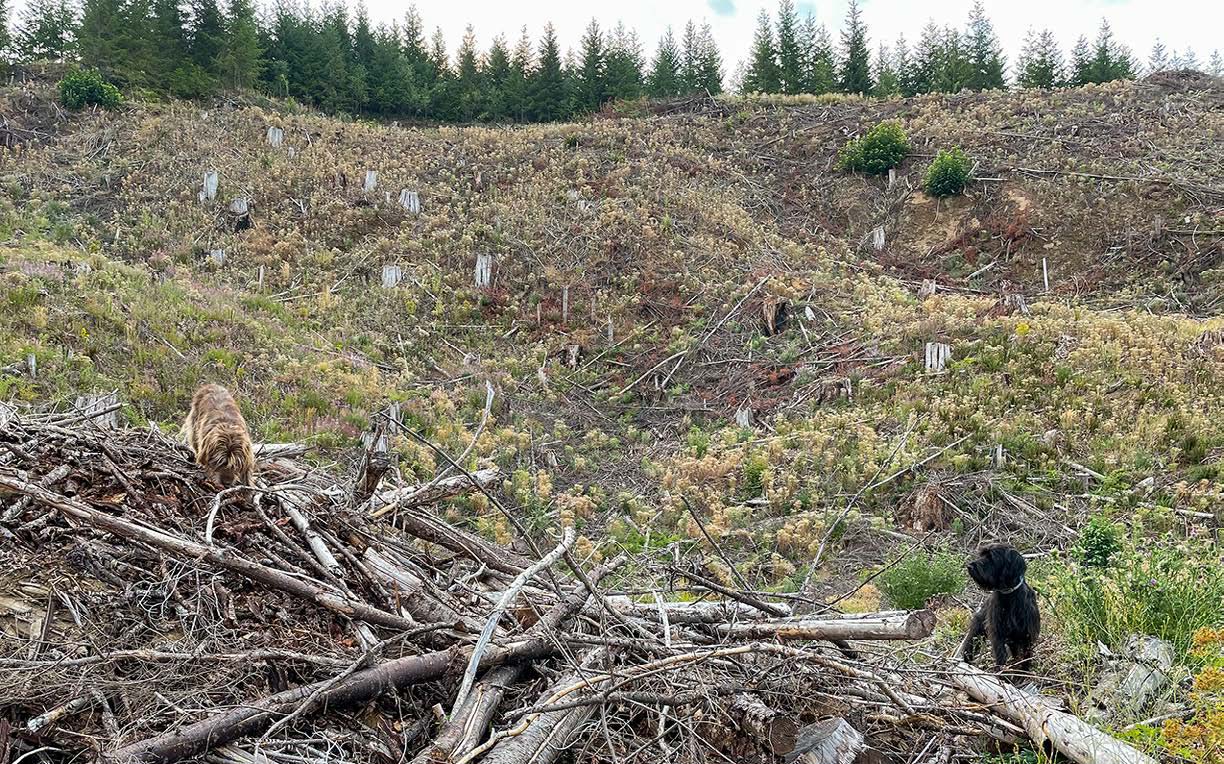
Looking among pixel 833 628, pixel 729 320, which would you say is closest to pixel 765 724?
pixel 833 628

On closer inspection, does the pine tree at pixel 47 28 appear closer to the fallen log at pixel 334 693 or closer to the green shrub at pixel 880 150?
the green shrub at pixel 880 150

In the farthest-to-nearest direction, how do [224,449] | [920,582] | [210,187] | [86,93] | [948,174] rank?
[86,93] → [210,187] → [948,174] → [920,582] → [224,449]

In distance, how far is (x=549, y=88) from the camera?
127 ft

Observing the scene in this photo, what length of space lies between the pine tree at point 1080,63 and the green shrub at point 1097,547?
3560 centimetres

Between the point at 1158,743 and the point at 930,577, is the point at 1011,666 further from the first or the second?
the point at 930,577

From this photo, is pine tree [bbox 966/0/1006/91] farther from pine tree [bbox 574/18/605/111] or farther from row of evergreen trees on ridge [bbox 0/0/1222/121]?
pine tree [bbox 574/18/605/111]

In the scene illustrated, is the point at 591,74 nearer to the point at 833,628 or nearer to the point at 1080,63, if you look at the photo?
the point at 1080,63

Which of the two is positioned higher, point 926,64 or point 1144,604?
point 926,64

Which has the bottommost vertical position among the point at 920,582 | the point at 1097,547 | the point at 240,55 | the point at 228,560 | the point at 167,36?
the point at 920,582

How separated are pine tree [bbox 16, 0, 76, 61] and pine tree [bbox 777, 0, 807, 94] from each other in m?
32.5

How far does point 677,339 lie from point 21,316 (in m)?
11.2

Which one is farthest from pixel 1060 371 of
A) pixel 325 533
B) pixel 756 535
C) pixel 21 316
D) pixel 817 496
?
pixel 21 316

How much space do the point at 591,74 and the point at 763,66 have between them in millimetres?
8448

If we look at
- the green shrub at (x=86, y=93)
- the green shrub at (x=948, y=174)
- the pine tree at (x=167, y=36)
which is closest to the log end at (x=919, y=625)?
the green shrub at (x=948, y=174)
